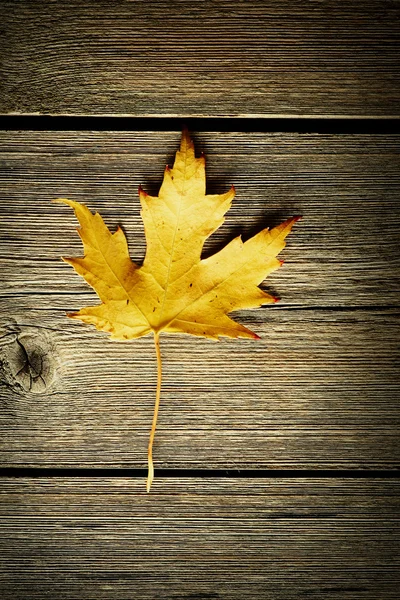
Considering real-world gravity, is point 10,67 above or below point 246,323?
above

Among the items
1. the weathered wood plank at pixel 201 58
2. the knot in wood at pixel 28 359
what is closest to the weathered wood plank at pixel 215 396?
the knot in wood at pixel 28 359

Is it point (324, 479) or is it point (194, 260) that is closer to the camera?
point (194, 260)

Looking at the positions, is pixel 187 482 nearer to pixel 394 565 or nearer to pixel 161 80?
pixel 394 565

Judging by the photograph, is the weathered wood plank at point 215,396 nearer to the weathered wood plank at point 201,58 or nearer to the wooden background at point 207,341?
the wooden background at point 207,341

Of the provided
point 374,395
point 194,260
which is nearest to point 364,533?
point 374,395

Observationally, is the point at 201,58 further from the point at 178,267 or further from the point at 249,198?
the point at 178,267

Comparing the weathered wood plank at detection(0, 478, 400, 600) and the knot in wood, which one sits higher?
the knot in wood

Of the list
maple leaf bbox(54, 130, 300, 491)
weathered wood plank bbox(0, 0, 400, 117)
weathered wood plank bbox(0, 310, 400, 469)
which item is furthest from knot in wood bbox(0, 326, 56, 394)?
weathered wood plank bbox(0, 0, 400, 117)

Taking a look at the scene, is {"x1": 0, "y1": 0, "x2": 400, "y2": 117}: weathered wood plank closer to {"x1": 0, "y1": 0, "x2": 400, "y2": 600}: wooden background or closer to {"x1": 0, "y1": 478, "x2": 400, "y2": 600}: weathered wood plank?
{"x1": 0, "y1": 0, "x2": 400, "y2": 600}: wooden background

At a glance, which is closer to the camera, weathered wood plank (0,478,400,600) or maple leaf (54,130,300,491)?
maple leaf (54,130,300,491)
